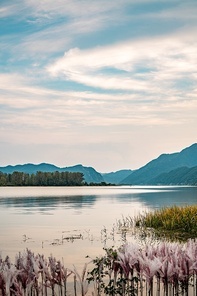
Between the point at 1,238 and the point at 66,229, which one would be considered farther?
the point at 66,229

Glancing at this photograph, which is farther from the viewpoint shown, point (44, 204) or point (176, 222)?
point (44, 204)

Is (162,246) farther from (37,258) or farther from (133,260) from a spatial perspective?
(37,258)

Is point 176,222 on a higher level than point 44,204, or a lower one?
lower

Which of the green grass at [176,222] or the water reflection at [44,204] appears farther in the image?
the water reflection at [44,204]

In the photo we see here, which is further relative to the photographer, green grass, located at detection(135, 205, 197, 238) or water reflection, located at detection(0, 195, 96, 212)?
water reflection, located at detection(0, 195, 96, 212)

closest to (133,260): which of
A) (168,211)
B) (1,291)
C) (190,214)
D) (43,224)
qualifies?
(1,291)

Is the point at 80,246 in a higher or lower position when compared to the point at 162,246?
lower

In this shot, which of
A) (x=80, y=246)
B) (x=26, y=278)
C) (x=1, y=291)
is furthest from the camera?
(x=80, y=246)

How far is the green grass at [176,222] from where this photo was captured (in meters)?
31.1

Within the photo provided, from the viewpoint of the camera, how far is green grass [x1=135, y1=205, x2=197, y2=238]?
3114 centimetres

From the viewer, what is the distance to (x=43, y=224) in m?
45.5

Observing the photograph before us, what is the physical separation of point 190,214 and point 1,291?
26022 mm

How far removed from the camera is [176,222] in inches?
1305

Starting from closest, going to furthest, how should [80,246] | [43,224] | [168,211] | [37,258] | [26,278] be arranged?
[26,278] < [37,258] < [80,246] < [168,211] < [43,224]
